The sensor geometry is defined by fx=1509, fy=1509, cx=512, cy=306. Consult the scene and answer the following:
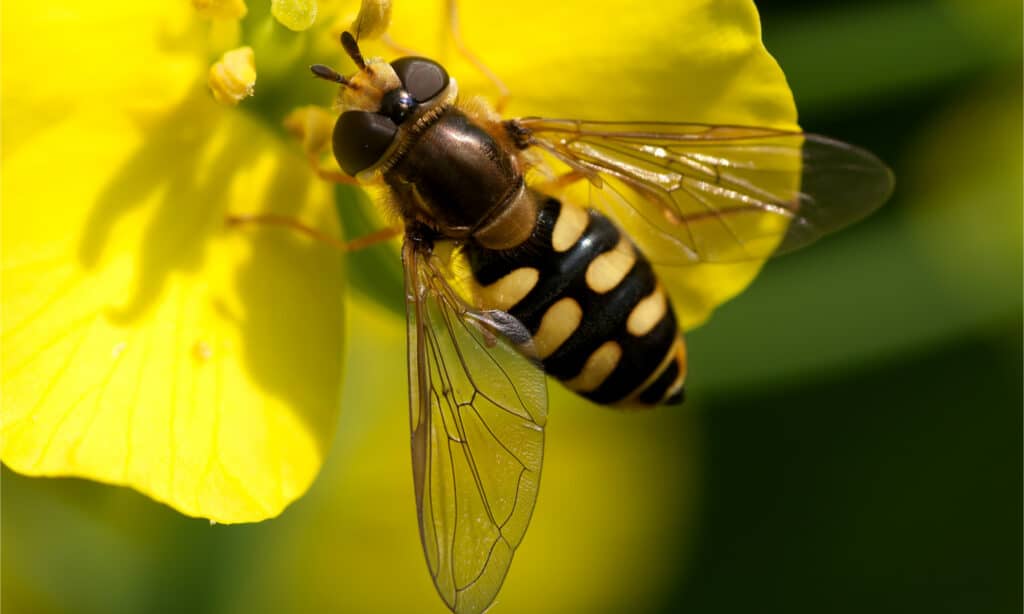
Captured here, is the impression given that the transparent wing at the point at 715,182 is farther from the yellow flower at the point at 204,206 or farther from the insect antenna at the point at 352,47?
the insect antenna at the point at 352,47

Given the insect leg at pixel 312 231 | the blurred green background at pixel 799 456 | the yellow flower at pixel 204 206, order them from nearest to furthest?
the yellow flower at pixel 204 206
the insect leg at pixel 312 231
the blurred green background at pixel 799 456

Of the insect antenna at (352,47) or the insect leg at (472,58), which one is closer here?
the insect antenna at (352,47)

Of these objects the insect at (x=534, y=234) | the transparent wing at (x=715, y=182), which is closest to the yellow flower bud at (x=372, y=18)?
the insect at (x=534, y=234)

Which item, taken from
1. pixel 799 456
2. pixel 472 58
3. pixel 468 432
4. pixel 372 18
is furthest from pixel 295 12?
pixel 799 456

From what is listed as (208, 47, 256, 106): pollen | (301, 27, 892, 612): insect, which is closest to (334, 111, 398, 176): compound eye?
(301, 27, 892, 612): insect

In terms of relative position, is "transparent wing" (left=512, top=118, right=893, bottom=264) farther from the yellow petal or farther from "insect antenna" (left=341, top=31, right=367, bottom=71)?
the yellow petal

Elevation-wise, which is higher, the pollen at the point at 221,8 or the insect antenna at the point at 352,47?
the insect antenna at the point at 352,47

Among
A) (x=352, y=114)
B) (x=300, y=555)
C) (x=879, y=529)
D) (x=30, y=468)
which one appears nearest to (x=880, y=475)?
(x=879, y=529)
